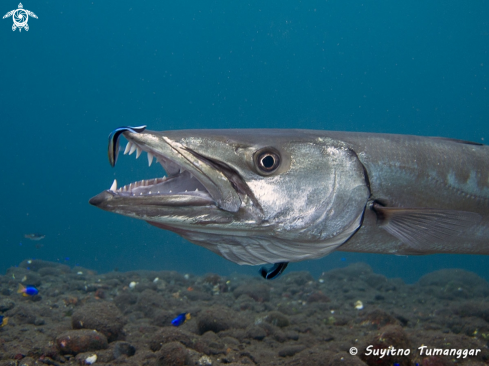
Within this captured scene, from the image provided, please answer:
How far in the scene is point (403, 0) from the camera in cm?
6650

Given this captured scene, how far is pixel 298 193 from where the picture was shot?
2.21 metres

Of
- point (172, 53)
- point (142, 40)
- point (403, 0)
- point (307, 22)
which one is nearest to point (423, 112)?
point (403, 0)

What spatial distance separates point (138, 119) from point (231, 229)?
84.2 metres

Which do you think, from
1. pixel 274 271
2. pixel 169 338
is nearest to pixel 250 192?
pixel 274 271

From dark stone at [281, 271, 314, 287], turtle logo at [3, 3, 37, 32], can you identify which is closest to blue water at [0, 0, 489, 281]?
turtle logo at [3, 3, 37, 32]

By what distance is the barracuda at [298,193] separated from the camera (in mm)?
2059

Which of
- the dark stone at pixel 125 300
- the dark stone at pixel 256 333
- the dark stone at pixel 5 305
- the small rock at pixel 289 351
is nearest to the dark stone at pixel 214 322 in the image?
the dark stone at pixel 256 333

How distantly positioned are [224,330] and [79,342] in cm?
166

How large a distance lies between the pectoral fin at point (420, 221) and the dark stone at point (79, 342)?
9.86 ft

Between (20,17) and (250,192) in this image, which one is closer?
(250,192)

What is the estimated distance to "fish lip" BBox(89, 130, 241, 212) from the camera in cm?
200

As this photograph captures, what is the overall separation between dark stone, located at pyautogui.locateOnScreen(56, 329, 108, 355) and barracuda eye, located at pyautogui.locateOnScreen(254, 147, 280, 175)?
2.62 meters

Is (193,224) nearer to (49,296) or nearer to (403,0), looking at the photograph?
(49,296)

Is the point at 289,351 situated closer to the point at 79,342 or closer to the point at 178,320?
the point at 178,320
